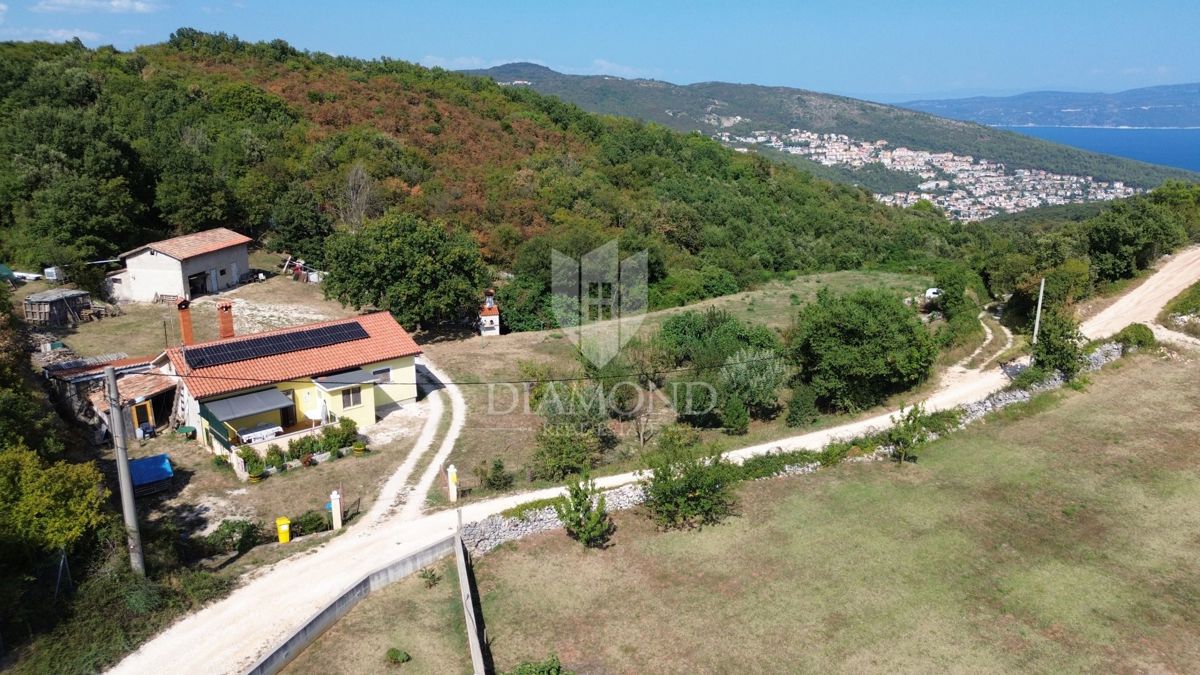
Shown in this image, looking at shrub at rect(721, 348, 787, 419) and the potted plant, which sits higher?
shrub at rect(721, 348, 787, 419)

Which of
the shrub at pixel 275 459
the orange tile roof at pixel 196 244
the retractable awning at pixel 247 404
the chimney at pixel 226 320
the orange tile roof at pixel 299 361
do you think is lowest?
the shrub at pixel 275 459

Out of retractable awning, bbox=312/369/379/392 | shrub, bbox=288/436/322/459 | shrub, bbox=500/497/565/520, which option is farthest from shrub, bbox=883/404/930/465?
shrub, bbox=288/436/322/459

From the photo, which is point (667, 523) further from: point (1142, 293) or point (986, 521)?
point (1142, 293)

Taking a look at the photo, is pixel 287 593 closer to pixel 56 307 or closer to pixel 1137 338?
pixel 56 307

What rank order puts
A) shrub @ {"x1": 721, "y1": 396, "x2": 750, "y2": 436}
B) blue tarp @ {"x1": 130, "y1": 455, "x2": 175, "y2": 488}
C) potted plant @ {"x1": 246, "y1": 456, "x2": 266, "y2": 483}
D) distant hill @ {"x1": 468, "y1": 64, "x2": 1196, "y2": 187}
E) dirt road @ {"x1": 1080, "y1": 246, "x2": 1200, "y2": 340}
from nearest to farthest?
blue tarp @ {"x1": 130, "y1": 455, "x2": 175, "y2": 488} < potted plant @ {"x1": 246, "y1": 456, "x2": 266, "y2": 483} < shrub @ {"x1": 721, "y1": 396, "x2": 750, "y2": 436} < dirt road @ {"x1": 1080, "y1": 246, "x2": 1200, "y2": 340} < distant hill @ {"x1": 468, "y1": 64, "x2": 1196, "y2": 187}

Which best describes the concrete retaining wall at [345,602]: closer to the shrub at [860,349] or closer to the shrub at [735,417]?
the shrub at [735,417]

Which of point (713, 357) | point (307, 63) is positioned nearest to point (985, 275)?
point (713, 357)

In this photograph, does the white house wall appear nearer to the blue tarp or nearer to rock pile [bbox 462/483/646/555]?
the blue tarp

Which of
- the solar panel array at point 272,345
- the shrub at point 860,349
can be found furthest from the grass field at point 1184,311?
the solar panel array at point 272,345
